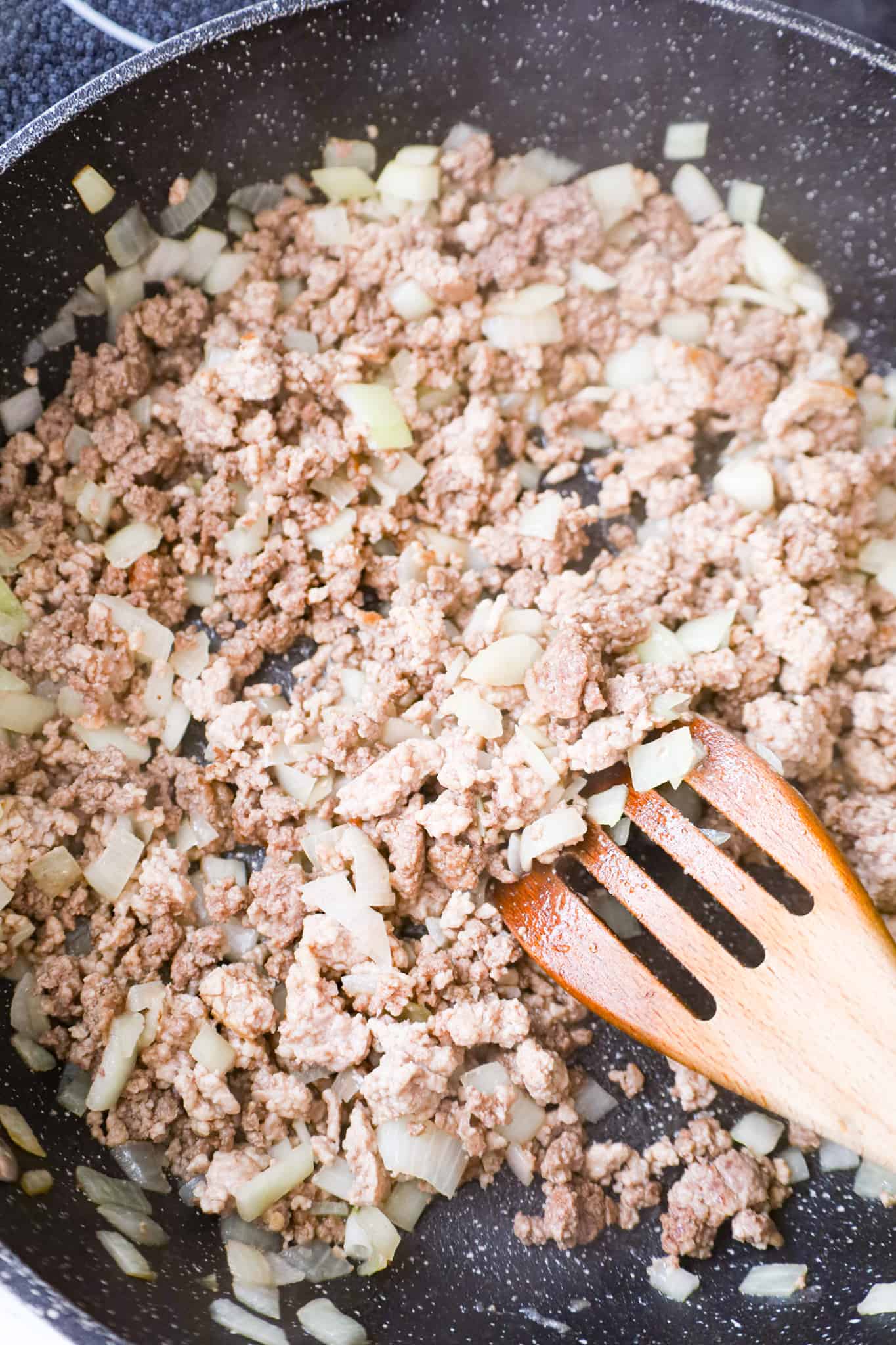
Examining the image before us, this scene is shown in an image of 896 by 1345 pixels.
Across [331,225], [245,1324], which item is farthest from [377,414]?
[245,1324]

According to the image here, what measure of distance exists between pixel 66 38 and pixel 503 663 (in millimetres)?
1430

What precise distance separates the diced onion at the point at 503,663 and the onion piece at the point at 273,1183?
32.2 inches

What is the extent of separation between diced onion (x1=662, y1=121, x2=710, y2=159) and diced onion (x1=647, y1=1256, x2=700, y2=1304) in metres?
2.05

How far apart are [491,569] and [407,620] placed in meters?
0.24

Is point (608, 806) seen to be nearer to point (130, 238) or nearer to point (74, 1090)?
point (74, 1090)

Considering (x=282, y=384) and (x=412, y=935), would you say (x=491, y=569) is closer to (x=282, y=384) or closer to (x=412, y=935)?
(x=282, y=384)

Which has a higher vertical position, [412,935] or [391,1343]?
[412,935]

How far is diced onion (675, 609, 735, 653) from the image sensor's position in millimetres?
1970

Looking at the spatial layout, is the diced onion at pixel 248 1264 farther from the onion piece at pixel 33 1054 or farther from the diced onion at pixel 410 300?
the diced onion at pixel 410 300

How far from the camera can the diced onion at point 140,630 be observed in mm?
1953

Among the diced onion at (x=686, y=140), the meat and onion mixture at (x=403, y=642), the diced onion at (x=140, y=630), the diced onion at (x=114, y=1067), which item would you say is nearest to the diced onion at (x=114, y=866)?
the meat and onion mixture at (x=403, y=642)

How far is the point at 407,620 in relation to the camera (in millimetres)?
1954

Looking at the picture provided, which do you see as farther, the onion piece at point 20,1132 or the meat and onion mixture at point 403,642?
the meat and onion mixture at point 403,642

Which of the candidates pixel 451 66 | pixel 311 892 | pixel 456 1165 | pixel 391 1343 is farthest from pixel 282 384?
pixel 391 1343
